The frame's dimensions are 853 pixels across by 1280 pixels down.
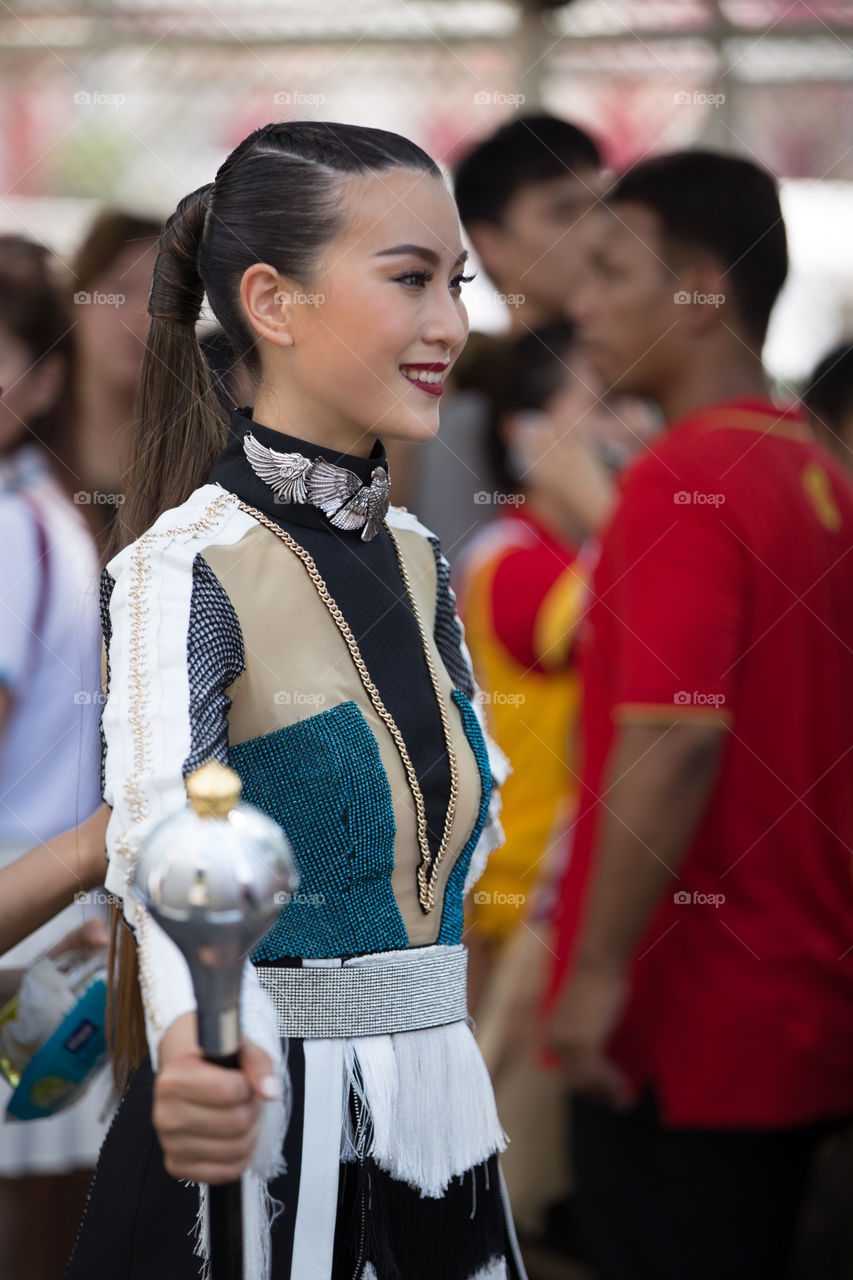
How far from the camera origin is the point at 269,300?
45.8 inches

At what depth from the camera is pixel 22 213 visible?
3.03 m

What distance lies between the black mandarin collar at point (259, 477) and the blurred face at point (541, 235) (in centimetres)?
173

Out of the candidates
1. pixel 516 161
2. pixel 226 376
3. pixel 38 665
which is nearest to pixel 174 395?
pixel 226 376

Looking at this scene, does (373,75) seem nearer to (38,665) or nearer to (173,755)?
(38,665)

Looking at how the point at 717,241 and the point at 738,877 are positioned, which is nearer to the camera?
the point at 738,877

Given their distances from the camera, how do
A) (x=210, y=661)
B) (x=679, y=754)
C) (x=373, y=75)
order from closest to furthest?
(x=210, y=661) < (x=679, y=754) < (x=373, y=75)

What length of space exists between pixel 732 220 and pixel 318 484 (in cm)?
118

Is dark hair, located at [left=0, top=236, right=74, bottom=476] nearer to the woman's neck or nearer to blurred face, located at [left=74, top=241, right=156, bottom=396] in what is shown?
blurred face, located at [left=74, top=241, right=156, bottom=396]

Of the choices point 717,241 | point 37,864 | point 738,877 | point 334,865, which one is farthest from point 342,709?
point 717,241

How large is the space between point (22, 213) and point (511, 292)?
1.01 m

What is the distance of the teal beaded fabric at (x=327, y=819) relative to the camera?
108 cm

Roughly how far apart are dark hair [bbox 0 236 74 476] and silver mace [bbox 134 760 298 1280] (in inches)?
60.8

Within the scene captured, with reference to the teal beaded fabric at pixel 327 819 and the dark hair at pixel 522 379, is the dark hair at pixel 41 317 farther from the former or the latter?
the teal beaded fabric at pixel 327 819

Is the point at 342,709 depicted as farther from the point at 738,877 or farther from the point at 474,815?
the point at 738,877
